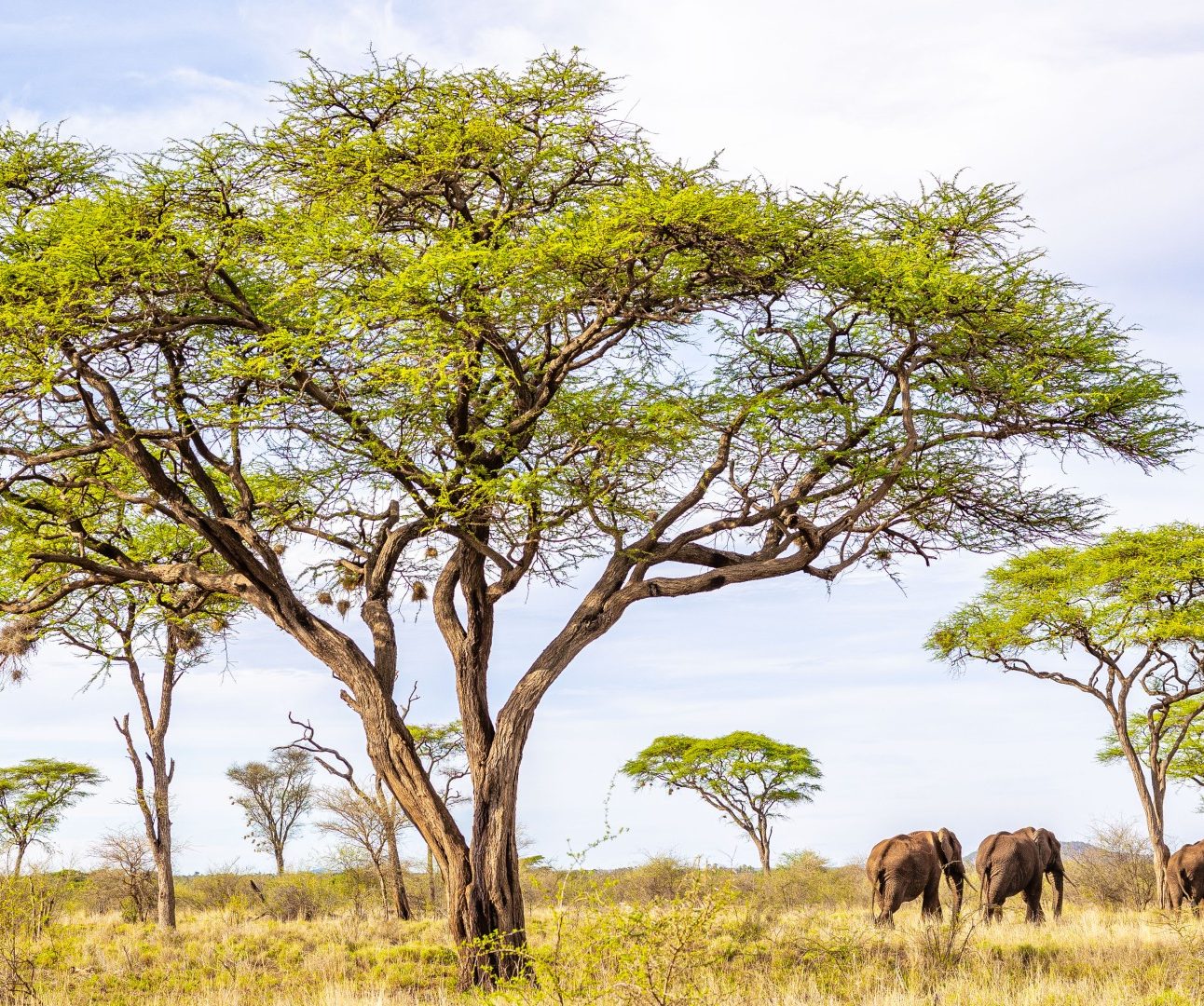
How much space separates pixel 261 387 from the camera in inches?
437

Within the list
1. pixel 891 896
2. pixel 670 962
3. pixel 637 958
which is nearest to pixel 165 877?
pixel 891 896

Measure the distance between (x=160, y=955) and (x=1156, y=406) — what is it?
13.4 m

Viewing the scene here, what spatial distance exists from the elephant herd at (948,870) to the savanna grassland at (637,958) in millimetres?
582

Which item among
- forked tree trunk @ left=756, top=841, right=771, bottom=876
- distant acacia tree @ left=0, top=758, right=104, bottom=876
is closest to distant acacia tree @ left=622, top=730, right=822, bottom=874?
forked tree trunk @ left=756, top=841, right=771, bottom=876

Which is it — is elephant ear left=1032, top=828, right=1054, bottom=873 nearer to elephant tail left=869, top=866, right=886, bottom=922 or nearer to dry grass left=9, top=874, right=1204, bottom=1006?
dry grass left=9, top=874, right=1204, bottom=1006

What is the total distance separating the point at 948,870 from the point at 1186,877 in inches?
206

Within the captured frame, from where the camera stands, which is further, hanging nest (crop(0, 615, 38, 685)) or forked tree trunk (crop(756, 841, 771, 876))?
forked tree trunk (crop(756, 841, 771, 876))

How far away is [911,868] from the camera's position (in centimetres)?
1589

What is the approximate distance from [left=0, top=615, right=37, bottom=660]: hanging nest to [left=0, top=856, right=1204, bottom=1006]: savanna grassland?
4021 mm

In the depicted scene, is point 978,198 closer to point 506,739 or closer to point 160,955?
point 506,739

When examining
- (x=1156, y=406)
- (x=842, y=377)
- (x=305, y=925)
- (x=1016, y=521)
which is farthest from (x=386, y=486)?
(x=305, y=925)

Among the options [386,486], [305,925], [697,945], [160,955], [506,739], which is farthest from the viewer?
[305,925]

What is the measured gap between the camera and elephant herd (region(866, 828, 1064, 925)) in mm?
15875

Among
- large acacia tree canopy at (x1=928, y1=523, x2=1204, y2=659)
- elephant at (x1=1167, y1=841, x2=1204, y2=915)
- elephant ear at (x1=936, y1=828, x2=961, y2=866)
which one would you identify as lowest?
elephant at (x1=1167, y1=841, x2=1204, y2=915)
